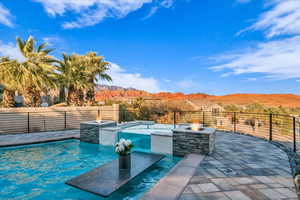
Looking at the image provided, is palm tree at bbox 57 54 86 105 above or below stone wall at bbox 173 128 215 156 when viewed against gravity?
above

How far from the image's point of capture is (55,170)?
3.33m

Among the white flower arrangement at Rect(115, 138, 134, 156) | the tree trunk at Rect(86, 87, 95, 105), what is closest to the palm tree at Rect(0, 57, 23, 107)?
the tree trunk at Rect(86, 87, 95, 105)

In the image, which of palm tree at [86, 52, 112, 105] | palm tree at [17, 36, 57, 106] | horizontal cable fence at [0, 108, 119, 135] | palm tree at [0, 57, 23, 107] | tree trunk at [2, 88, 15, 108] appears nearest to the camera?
horizontal cable fence at [0, 108, 119, 135]

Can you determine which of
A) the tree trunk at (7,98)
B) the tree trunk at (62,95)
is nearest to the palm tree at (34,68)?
the tree trunk at (7,98)

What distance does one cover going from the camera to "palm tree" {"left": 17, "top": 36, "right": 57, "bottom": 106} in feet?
25.0

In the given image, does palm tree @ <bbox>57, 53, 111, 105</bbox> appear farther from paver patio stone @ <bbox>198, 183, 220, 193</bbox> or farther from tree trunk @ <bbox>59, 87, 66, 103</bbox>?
paver patio stone @ <bbox>198, 183, 220, 193</bbox>

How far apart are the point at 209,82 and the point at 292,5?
33.0 feet

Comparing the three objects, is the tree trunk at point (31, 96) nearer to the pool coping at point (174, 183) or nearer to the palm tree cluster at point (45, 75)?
the palm tree cluster at point (45, 75)

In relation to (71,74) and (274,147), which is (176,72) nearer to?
(71,74)

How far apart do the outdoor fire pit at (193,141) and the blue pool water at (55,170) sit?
0.31 meters

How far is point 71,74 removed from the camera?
10469 millimetres

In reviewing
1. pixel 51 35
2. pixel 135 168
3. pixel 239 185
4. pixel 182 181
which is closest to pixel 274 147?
pixel 239 185

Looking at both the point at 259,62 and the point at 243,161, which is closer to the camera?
the point at 243,161

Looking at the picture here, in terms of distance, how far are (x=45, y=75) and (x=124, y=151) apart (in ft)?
26.2
